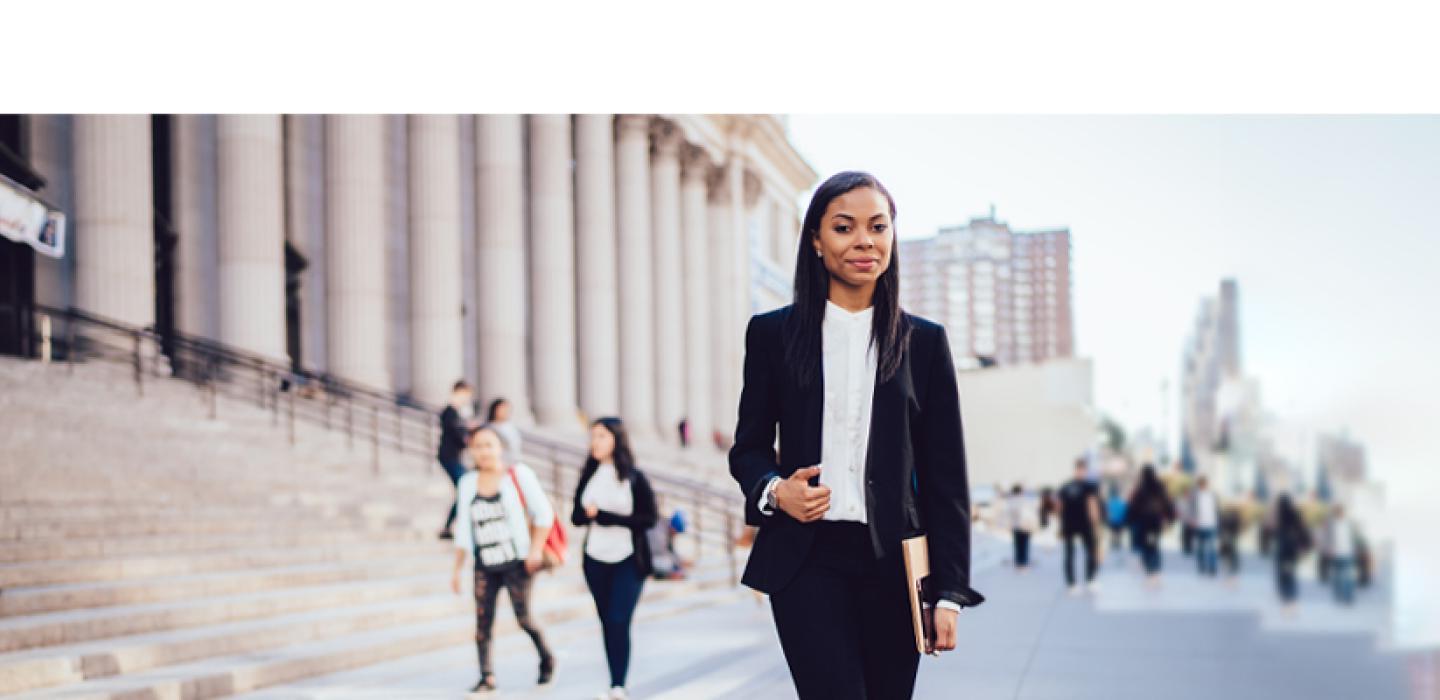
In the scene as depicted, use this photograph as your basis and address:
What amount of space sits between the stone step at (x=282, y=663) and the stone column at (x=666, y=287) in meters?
28.0

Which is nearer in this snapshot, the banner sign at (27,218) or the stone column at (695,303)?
the banner sign at (27,218)

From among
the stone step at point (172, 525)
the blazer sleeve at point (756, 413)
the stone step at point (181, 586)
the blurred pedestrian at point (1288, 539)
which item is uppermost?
the blazer sleeve at point (756, 413)

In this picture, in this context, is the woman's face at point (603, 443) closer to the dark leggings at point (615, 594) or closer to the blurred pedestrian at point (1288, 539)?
the dark leggings at point (615, 594)

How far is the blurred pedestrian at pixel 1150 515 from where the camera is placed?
1042 centimetres

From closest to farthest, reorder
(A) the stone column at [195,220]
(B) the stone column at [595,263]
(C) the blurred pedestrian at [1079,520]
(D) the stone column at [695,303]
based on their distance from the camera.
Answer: (C) the blurred pedestrian at [1079,520]
(A) the stone column at [195,220]
(B) the stone column at [595,263]
(D) the stone column at [695,303]

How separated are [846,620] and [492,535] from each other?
6017 millimetres

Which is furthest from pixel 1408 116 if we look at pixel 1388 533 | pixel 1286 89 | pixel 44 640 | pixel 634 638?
pixel 44 640

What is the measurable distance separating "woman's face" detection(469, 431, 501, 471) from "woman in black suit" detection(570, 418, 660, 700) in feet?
1.90

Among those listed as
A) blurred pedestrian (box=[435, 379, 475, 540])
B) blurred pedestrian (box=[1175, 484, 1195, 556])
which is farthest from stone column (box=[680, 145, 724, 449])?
blurred pedestrian (box=[1175, 484, 1195, 556])

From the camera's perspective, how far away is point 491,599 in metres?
9.32

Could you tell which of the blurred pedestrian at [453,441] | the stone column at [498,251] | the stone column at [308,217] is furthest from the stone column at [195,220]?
the blurred pedestrian at [453,441]

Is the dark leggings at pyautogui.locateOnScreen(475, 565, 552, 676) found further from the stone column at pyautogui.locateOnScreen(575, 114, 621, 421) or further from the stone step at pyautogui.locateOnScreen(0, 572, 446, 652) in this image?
the stone column at pyautogui.locateOnScreen(575, 114, 621, 421)

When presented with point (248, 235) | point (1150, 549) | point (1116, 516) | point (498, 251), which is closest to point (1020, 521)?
point (1116, 516)

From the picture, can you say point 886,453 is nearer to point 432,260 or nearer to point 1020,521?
point 1020,521
